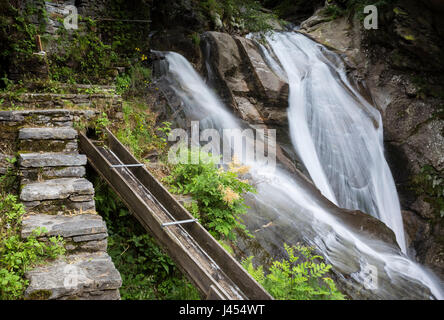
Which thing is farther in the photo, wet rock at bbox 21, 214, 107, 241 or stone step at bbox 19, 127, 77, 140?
stone step at bbox 19, 127, 77, 140

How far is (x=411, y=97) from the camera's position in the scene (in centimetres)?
972

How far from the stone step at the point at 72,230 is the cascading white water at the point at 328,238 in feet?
8.77

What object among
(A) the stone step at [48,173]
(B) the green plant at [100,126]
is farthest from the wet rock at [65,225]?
(B) the green plant at [100,126]

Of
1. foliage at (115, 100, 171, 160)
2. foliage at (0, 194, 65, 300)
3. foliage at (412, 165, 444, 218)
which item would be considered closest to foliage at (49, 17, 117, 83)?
foliage at (115, 100, 171, 160)

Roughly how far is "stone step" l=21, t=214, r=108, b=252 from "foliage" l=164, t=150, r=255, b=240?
4.37 feet

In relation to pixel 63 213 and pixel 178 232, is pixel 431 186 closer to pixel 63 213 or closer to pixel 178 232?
pixel 178 232

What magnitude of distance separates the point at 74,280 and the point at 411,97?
10989 millimetres

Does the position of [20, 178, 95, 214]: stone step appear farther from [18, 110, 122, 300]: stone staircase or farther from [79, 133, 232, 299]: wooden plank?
[79, 133, 232, 299]: wooden plank

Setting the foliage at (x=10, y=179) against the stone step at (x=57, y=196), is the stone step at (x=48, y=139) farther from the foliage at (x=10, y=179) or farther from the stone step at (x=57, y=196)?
the stone step at (x=57, y=196)

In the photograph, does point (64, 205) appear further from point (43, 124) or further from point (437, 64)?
point (437, 64)

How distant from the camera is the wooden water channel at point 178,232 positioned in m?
2.74

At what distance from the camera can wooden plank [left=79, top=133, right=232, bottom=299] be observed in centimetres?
271

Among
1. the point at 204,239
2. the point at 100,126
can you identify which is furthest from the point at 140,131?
the point at 204,239
